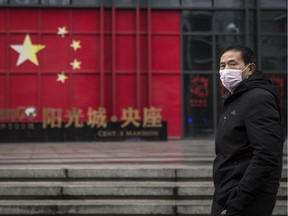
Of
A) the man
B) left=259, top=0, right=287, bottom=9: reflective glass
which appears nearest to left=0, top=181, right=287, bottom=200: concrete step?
the man

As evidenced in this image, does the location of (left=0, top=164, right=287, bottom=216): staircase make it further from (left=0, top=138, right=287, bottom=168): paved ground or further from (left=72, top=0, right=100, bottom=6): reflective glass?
(left=72, top=0, right=100, bottom=6): reflective glass

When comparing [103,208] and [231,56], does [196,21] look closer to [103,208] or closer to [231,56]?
[103,208]

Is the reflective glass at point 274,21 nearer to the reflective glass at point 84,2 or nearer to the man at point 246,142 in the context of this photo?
the reflective glass at point 84,2

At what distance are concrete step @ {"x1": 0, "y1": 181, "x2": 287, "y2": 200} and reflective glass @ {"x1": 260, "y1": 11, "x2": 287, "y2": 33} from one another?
12.7 metres

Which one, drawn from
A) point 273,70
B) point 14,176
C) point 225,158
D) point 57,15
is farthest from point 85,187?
point 273,70

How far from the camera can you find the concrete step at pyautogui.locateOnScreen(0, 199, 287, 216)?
6848mm

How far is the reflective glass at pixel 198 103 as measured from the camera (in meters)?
18.8

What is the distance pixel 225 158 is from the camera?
3.17 m

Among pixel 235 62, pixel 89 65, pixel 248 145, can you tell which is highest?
pixel 89 65

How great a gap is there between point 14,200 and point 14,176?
0.61 m

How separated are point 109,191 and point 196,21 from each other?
12.8 metres

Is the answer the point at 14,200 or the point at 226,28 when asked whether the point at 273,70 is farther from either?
the point at 14,200

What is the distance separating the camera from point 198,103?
740 inches

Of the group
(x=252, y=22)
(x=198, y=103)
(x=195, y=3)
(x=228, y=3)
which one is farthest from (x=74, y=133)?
(x=252, y=22)
